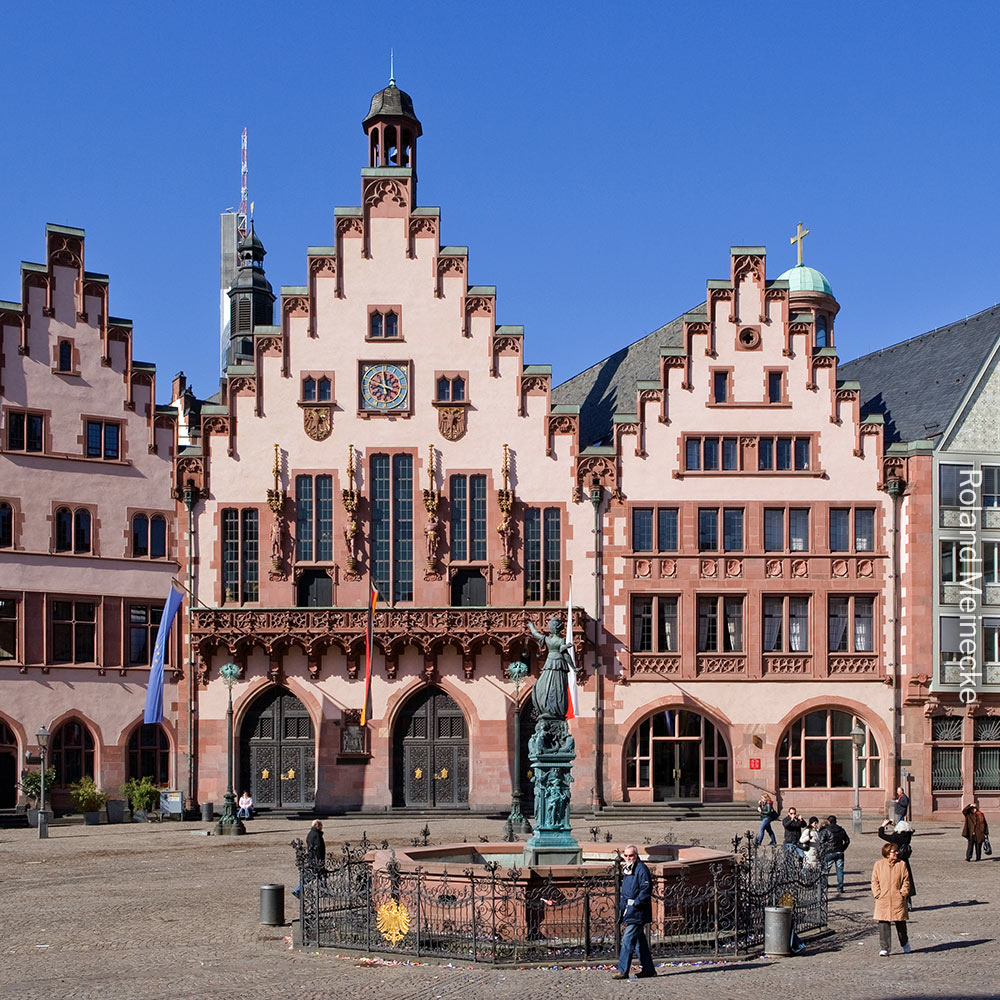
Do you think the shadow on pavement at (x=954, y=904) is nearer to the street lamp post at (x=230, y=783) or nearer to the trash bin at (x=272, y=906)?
the trash bin at (x=272, y=906)

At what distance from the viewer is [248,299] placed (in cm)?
8269

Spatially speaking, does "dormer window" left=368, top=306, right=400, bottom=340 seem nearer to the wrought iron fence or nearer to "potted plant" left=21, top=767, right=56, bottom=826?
"potted plant" left=21, top=767, right=56, bottom=826

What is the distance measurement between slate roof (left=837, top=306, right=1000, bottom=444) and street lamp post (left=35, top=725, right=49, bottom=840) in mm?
31677

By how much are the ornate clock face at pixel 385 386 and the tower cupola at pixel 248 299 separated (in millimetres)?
22129

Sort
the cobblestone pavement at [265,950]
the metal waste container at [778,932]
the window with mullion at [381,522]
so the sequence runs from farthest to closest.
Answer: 1. the window with mullion at [381,522]
2. the metal waste container at [778,932]
3. the cobblestone pavement at [265,950]

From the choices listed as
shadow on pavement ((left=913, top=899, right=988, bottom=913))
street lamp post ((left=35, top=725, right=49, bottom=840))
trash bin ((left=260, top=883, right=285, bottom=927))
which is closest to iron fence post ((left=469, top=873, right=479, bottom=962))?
trash bin ((left=260, top=883, right=285, bottom=927))

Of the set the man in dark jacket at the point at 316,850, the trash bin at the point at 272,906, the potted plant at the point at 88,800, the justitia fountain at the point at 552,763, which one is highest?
the justitia fountain at the point at 552,763

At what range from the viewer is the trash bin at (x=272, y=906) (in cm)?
3003

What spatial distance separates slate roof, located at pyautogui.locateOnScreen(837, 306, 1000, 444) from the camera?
2341 inches

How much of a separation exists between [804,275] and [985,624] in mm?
22968

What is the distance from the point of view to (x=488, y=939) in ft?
87.2

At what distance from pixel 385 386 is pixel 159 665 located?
42.3ft

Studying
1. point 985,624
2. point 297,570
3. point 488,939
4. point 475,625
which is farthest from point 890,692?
point 488,939

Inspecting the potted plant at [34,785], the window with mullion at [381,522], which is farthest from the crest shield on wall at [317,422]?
the potted plant at [34,785]
